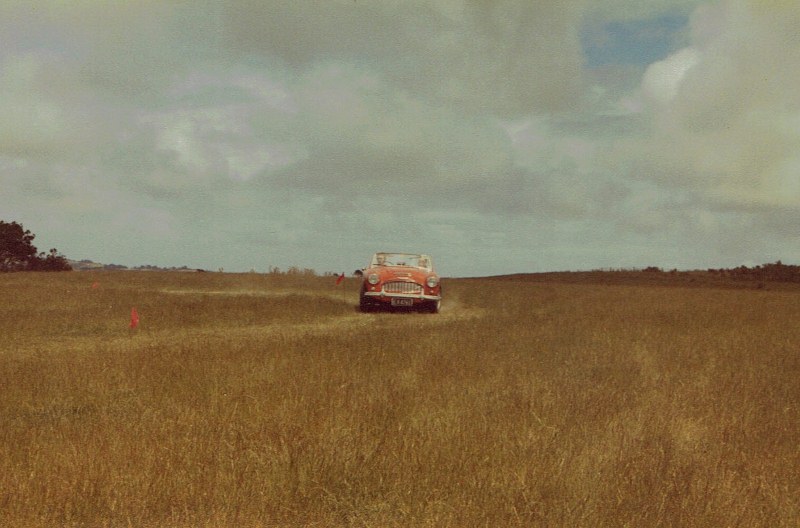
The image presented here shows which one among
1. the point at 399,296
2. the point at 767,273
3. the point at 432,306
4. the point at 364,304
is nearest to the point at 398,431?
the point at 399,296

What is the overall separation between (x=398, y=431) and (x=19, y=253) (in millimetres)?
51105

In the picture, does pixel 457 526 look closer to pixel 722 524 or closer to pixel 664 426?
pixel 722 524

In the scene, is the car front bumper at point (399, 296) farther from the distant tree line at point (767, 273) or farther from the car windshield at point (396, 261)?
the distant tree line at point (767, 273)

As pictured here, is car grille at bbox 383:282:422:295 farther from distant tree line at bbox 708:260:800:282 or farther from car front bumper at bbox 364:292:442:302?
distant tree line at bbox 708:260:800:282

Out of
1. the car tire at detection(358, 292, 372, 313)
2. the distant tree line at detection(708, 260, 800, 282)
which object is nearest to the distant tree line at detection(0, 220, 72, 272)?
the car tire at detection(358, 292, 372, 313)

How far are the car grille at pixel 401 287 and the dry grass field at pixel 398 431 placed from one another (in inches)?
235

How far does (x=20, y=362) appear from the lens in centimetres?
848

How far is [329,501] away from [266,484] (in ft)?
1.44

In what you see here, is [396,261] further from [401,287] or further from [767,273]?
[767,273]

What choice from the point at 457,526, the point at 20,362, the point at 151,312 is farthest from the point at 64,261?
the point at 457,526

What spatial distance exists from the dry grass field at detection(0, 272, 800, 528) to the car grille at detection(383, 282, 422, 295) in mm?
5956

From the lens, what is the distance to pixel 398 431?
4.93m

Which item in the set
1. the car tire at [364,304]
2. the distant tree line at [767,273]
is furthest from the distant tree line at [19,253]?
the distant tree line at [767,273]

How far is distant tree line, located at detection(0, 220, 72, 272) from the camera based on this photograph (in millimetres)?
45031
